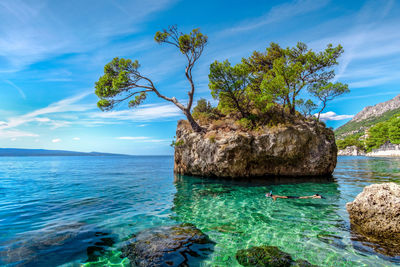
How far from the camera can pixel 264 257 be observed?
5.37 m

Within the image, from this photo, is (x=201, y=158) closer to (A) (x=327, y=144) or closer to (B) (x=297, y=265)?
(A) (x=327, y=144)

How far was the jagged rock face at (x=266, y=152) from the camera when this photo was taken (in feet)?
63.1

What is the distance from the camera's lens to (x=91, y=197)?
45.1 ft

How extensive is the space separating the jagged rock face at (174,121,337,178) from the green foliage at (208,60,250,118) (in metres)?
3.41

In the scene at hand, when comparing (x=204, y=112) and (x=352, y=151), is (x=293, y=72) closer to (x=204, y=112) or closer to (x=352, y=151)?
(x=204, y=112)

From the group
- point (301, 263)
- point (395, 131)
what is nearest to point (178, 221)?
point (301, 263)

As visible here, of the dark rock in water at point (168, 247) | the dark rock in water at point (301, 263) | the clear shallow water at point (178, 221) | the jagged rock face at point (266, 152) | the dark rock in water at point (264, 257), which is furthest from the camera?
the jagged rock face at point (266, 152)

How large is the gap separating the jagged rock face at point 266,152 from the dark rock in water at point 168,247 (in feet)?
41.4

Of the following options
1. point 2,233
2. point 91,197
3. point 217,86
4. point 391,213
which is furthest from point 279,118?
point 2,233

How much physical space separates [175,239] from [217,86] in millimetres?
17463

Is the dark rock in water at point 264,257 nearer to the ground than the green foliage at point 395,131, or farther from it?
nearer to the ground

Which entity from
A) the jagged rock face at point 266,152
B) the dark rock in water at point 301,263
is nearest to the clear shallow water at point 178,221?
the dark rock in water at point 301,263

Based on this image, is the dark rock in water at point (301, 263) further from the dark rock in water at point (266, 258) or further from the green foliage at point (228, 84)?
the green foliage at point (228, 84)

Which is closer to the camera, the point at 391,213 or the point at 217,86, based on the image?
the point at 391,213
